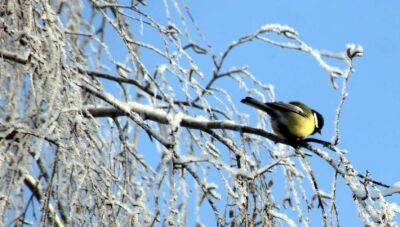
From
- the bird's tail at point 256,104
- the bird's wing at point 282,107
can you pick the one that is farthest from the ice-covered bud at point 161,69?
the bird's wing at point 282,107

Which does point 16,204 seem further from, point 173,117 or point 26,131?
point 173,117

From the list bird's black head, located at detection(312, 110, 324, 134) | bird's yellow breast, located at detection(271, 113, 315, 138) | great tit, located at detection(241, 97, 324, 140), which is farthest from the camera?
bird's black head, located at detection(312, 110, 324, 134)

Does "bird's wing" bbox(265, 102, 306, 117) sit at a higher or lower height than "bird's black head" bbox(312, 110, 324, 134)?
lower

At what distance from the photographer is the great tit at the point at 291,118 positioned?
3.84 m

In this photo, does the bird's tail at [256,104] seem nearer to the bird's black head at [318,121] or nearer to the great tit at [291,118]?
the great tit at [291,118]

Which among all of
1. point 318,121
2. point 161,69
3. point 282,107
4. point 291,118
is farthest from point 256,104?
point 318,121

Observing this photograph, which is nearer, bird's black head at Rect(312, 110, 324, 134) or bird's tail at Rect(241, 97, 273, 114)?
bird's tail at Rect(241, 97, 273, 114)

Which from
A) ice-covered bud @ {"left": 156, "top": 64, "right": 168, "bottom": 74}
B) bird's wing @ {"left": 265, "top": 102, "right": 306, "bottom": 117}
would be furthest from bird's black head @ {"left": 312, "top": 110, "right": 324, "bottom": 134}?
ice-covered bud @ {"left": 156, "top": 64, "right": 168, "bottom": 74}

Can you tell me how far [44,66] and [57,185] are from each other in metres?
0.47

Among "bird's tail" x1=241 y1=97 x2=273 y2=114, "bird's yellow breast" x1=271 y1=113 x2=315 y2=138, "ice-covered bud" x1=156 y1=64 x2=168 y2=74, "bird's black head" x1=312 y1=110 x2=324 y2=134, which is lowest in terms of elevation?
"bird's tail" x1=241 y1=97 x2=273 y2=114

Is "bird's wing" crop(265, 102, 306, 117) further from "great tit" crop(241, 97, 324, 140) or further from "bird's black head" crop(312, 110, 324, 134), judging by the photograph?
"bird's black head" crop(312, 110, 324, 134)

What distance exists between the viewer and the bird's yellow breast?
13.7ft

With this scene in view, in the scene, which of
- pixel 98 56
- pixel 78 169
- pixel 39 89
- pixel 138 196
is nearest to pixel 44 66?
pixel 39 89

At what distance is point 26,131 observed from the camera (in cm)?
281
